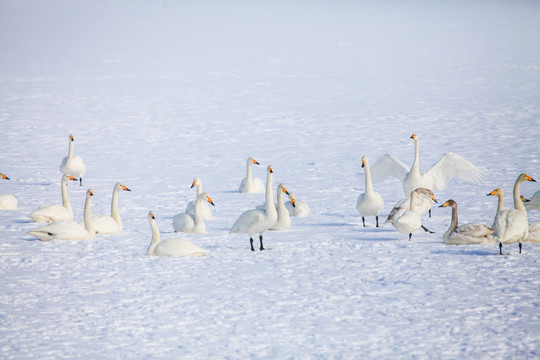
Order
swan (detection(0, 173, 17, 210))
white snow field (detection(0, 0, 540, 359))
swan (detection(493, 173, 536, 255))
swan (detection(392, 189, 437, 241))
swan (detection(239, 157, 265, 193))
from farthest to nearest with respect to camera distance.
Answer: swan (detection(239, 157, 265, 193)) → swan (detection(0, 173, 17, 210)) → swan (detection(392, 189, 437, 241)) → swan (detection(493, 173, 536, 255)) → white snow field (detection(0, 0, 540, 359))

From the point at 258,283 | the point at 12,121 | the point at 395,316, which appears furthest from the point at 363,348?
the point at 12,121

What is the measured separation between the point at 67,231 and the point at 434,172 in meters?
4.58

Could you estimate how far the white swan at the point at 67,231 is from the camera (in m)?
8.14

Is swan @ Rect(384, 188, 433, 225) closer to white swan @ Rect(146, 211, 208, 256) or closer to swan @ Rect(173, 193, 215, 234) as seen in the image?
swan @ Rect(173, 193, 215, 234)

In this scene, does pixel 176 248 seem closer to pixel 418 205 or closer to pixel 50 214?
pixel 50 214

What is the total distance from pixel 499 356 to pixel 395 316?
0.97m

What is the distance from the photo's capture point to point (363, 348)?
5.43 metres

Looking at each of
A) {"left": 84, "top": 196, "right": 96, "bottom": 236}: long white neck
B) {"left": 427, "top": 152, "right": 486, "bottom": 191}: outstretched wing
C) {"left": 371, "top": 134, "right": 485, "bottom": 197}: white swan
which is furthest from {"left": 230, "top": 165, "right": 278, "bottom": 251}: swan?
{"left": 427, "top": 152, "right": 486, "bottom": 191}: outstretched wing

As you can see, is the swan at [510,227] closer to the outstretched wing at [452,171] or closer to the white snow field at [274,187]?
the white snow field at [274,187]

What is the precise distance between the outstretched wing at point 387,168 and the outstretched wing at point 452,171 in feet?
1.38

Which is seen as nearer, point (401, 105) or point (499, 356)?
point (499, 356)

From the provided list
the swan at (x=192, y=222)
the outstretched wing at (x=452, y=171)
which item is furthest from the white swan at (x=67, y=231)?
the outstretched wing at (x=452, y=171)

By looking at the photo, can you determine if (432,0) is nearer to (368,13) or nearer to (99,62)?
(368,13)

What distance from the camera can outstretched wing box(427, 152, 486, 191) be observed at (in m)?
9.95
